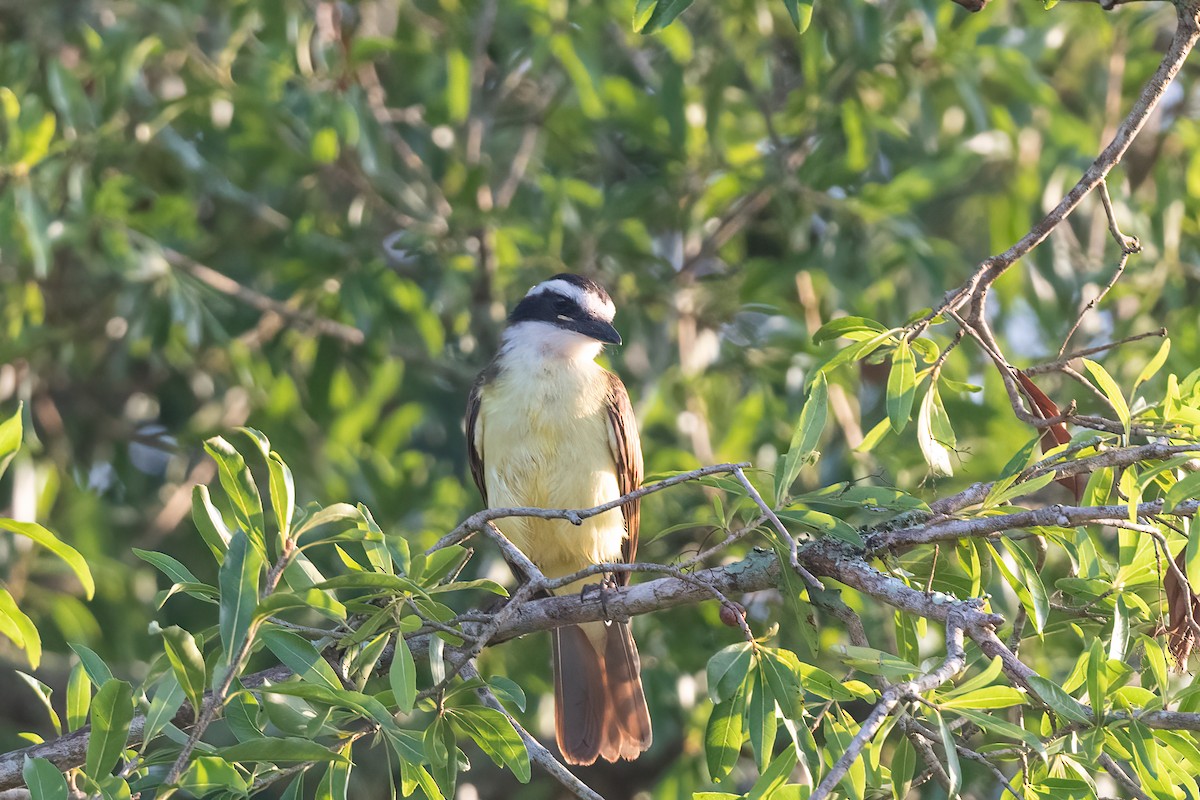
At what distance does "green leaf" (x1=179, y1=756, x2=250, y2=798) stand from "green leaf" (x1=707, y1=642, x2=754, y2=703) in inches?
31.0

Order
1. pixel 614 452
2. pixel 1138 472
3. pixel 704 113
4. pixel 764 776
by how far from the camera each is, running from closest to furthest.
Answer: pixel 764 776, pixel 1138 472, pixel 614 452, pixel 704 113

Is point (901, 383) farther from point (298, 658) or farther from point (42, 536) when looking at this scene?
point (42, 536)

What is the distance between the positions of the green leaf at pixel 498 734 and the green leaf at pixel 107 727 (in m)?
0.59

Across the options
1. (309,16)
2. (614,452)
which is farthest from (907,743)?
(309,16)

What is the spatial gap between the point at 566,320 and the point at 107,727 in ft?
8.64

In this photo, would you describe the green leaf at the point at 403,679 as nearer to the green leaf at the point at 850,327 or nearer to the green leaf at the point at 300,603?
the green leaf at the point at 300,603

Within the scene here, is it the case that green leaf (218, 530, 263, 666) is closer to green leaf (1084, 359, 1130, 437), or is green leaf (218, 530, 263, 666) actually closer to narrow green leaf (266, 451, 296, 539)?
narrow green leaf (266, 451, 296, 539)

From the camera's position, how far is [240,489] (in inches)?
91.6

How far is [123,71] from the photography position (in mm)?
4703

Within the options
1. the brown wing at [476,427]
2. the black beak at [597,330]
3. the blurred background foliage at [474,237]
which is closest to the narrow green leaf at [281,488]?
the black beak at [597,330]

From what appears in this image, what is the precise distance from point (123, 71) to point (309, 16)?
0.88m

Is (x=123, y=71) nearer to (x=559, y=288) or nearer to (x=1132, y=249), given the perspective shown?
(x=559, y=288)

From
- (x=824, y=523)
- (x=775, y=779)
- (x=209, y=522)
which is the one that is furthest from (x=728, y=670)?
(x=209, y=522)

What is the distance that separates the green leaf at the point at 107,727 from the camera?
214cm
